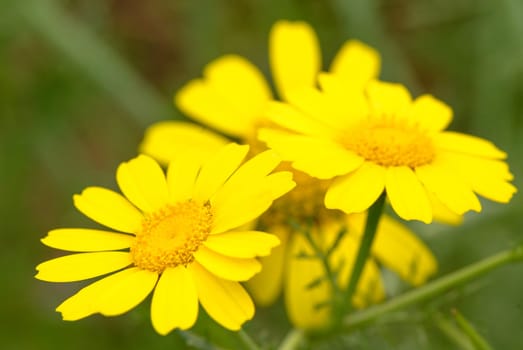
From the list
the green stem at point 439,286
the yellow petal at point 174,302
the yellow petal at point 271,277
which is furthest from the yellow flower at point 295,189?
the yellow petal at point 174,302

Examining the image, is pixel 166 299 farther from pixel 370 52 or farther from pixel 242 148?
pixel 370 52

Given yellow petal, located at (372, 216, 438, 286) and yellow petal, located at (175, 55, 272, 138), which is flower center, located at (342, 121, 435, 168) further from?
yellow petal, located at (175, 55, 272, 138)

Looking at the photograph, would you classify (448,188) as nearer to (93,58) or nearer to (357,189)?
(357,189)

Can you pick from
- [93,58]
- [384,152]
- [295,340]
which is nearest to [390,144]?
[384,152]

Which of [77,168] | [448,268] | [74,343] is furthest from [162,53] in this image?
[448,268]

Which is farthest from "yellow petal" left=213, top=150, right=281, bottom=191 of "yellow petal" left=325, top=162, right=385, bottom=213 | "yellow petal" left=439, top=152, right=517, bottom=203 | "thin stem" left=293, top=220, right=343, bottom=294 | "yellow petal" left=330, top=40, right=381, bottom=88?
"yellow petal" left=330, top=40, right=381, bottom=88

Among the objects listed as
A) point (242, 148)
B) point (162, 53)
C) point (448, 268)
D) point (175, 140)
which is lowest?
point (448, 268)
